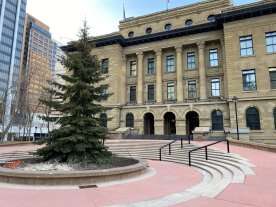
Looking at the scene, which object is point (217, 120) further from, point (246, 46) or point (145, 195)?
point (145, 195)

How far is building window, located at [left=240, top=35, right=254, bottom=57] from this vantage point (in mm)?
27547

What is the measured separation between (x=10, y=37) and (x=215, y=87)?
9362 centimetres

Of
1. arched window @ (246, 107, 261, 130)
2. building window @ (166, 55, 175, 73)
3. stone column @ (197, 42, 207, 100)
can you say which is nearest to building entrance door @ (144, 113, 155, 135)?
building window @ (166, 55, 175, 73)

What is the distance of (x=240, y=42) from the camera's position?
2794cm

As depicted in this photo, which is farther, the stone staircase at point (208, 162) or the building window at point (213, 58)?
the building window at point (213, 58)

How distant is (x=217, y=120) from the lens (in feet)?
95.3

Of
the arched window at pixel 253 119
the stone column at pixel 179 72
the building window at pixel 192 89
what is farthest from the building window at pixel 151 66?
the arched window at pixel 253 119

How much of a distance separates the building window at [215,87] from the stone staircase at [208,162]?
43.2ft

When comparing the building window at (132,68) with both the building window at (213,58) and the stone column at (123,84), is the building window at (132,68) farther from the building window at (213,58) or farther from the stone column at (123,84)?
the building window at (213,58)

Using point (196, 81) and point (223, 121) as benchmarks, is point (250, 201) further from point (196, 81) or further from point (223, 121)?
point (196, 81)

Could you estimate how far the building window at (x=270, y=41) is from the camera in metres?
26.6

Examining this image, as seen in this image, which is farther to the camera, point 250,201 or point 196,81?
point 196,81

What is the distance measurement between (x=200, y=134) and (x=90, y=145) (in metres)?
16.0

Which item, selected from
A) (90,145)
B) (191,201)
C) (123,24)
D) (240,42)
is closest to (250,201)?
(191,201)
